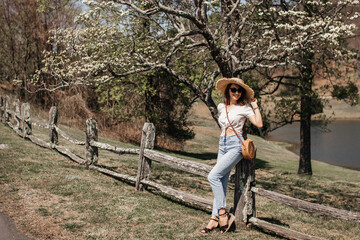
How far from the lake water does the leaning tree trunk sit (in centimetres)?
927

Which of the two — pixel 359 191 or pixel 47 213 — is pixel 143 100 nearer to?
pixel 359 191

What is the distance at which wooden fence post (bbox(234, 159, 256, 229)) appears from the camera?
20.9ft

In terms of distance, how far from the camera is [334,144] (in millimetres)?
41312

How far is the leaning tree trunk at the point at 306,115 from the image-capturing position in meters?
15.7

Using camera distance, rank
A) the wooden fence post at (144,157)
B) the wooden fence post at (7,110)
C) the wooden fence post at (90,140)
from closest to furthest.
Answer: the wooden fence post at (144,157), the wooden fence post at (90,140), the wooden fence post at (7,110)

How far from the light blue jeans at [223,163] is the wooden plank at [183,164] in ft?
2.85

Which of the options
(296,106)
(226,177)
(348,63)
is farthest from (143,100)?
(226,177)

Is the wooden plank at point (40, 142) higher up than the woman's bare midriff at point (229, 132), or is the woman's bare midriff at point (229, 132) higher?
the woman's bare midriff at point (229, 132)

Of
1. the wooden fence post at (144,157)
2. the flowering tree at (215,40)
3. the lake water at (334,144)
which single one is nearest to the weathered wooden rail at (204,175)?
the wooden fence post at (144,157)

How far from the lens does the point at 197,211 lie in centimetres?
759

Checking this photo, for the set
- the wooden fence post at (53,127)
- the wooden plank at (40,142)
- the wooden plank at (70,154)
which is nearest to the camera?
the wooden plank at (70,154)

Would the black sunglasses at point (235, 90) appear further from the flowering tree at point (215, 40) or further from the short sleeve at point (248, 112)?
the flowering tree at point (215, 40)

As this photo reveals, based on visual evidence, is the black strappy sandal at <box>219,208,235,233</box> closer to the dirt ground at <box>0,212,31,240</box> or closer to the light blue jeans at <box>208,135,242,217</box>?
the light blue jeans at <box>208,135,242,217</box>

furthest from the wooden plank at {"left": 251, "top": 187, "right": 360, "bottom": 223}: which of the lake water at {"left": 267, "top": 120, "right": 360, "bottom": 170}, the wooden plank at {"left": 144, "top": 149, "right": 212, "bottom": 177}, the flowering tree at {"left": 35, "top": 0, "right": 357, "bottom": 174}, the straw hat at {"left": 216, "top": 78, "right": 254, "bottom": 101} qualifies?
the lake water at {"left": 267, "top": 120, "right": 360, "bottom": 170}
